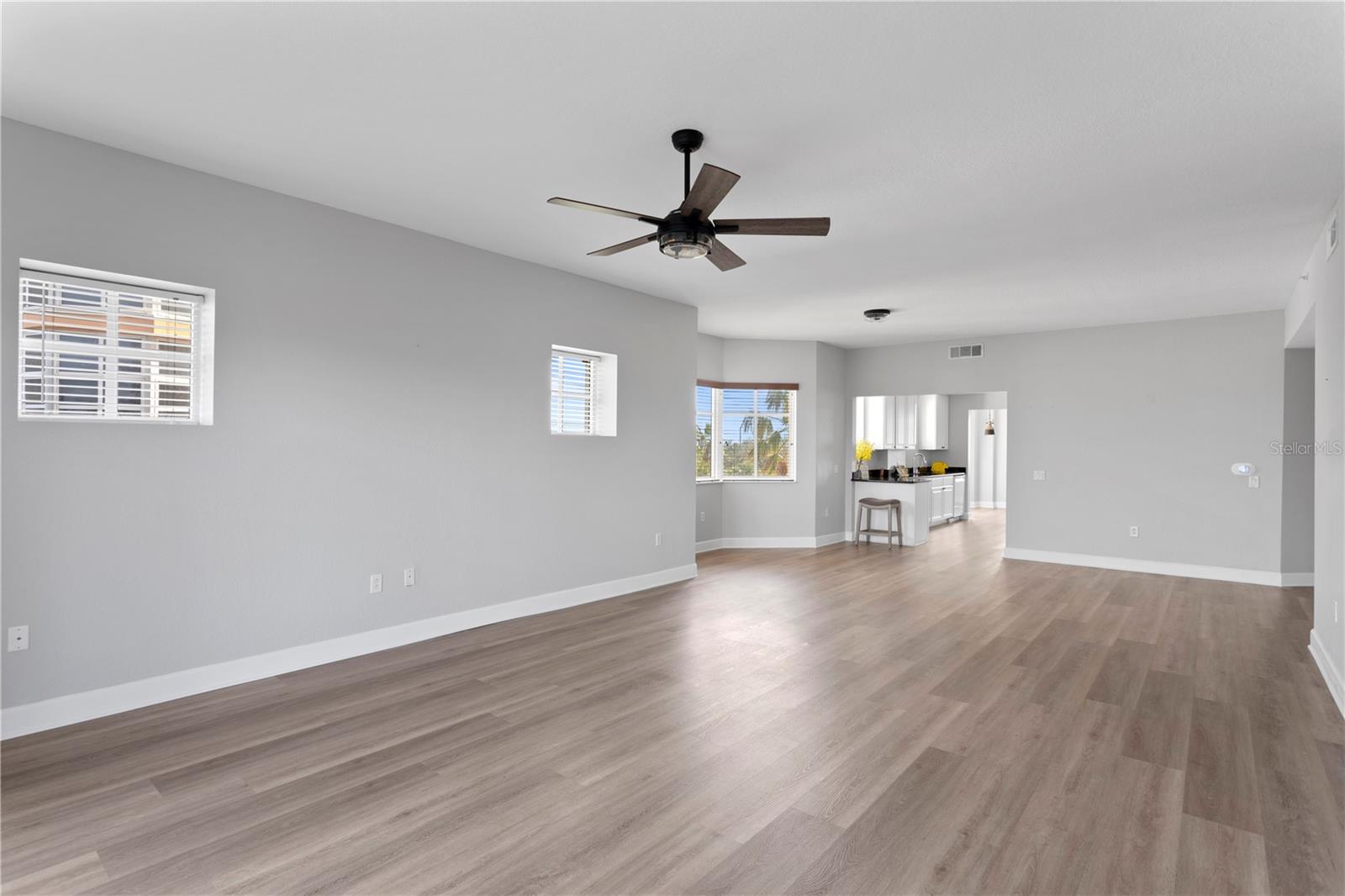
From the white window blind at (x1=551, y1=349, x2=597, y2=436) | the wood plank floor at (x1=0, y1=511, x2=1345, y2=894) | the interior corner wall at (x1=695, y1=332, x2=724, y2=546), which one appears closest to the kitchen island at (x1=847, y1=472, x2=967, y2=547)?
the interior corner wall at (x1=695, y1=332, x2=724, y2=546)

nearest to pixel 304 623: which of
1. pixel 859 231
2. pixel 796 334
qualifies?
pixel 859 231

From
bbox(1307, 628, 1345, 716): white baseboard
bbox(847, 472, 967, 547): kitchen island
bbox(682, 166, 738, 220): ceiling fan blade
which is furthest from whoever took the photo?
→ bbox(847, 472, 967, 547): kitchen island

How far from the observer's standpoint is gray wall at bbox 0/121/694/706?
3203 millimetres

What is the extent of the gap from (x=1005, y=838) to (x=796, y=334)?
6.80 metres

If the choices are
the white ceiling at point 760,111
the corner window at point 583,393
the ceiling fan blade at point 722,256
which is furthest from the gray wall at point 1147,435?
the ceiling fan blade at point 722,256

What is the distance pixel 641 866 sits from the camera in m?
2.17

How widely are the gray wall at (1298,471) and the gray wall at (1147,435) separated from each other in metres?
0.07

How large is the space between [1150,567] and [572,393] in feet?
20.8

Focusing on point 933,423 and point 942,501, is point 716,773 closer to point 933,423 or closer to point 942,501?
point 942,501

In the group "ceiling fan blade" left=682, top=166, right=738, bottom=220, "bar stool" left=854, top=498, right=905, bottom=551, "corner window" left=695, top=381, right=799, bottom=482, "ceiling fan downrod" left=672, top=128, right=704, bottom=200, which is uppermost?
"ceiling fan downrod" left=672, top=128, right=704, bottom=200

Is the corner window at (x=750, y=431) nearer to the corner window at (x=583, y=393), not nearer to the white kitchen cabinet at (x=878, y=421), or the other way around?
the white kitchen cabinet at (x=878, y=421)

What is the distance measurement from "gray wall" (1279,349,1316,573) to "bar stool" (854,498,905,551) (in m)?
3.77

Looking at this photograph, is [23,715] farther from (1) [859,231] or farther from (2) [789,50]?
(1) [859,231]

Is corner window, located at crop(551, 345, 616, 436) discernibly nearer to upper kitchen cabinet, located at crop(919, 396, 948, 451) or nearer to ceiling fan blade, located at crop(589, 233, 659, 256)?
ceiling fan blade, located at crop(589, 233, 659, 256)
